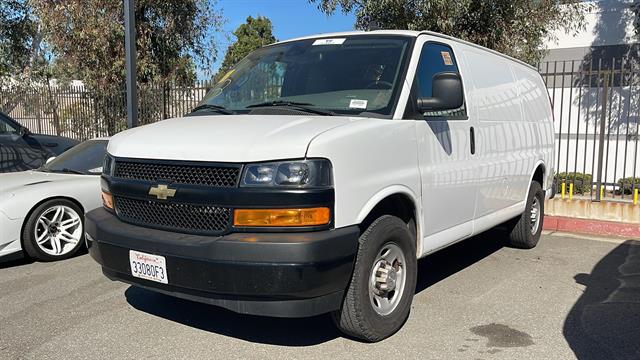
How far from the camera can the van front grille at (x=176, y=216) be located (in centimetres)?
328

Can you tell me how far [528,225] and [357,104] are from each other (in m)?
3.38

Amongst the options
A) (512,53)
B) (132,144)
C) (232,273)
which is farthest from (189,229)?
(512,53)

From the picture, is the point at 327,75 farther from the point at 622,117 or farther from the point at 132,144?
the point at 622,117

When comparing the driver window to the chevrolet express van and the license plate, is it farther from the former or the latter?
the license plate

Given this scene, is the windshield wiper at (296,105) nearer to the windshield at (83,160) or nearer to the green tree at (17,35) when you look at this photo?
the windshield at (83,160)

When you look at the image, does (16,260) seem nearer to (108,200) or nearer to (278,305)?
(108,200)

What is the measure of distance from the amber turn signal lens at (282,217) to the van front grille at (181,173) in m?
0.20

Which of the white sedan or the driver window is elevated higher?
the driver window

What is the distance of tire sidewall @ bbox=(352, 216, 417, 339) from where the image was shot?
347cm

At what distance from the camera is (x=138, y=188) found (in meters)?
3.60

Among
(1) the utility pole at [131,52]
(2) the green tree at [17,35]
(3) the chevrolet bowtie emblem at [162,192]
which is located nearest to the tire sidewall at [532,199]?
(3) the chevrolet bowtie emblem at [162,192]

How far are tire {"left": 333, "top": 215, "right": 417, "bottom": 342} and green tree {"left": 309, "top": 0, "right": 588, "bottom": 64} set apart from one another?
584 centimetres

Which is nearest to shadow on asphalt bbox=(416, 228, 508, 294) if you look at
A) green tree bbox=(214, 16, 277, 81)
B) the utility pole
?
the utility pole

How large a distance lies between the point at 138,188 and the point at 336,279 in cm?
141
